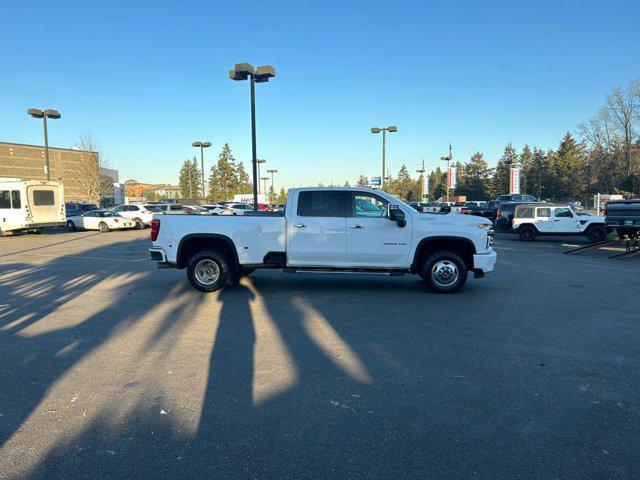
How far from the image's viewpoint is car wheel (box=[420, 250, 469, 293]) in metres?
8.25

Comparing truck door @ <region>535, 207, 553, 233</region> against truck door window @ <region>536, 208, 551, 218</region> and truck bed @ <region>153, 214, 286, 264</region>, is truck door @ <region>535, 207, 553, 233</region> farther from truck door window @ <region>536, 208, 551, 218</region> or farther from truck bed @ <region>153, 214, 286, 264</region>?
truck bed @ <region>153, 214, 286, 264</region>

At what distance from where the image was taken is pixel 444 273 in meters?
8.29

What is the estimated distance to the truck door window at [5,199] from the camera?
22.1 meters

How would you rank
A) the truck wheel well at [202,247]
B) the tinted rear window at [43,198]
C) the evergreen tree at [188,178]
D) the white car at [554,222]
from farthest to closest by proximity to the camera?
1. the evergreen tree at [188,178]
2. the tinted rear window at [43,198]
3. the white car at [554,222]
4. the truck wheel well at [202,247]

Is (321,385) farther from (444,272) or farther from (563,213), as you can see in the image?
(563,213)

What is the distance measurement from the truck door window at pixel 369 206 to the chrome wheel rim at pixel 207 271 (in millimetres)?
2869

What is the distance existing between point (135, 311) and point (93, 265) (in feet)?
20.9

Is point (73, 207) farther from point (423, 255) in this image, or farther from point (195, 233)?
point (423, 255)

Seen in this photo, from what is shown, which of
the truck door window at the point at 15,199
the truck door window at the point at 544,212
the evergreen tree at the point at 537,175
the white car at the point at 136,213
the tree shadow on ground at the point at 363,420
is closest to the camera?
the tree shadow on ground at the point at 363,420

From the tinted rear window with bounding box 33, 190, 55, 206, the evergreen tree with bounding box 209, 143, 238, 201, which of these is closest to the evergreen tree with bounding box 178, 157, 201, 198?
the evergreen tree with bounding box 209, 143, 238, 201

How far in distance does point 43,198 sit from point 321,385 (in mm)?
23851

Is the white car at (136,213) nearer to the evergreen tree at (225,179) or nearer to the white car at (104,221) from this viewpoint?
the white car at (104,221)

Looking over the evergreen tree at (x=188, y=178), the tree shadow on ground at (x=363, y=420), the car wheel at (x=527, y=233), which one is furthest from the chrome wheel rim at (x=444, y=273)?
the evergreen tree at (x=188, y=178)

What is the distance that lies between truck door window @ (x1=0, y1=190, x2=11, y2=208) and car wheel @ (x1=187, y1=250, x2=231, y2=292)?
1868cm
